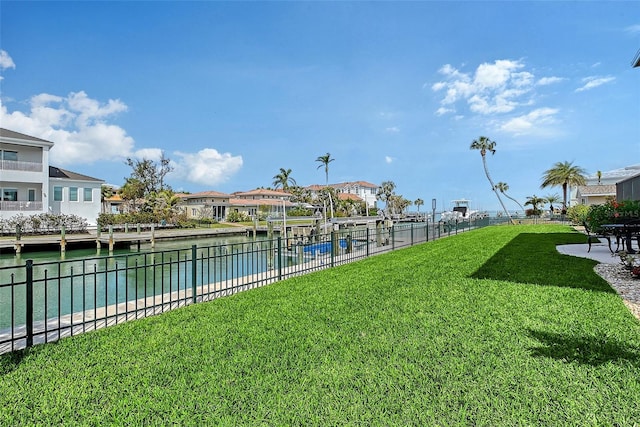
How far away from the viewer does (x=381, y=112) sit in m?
26.9

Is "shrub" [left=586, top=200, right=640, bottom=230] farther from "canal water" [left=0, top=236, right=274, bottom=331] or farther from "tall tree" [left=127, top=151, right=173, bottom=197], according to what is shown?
"tall tree" [left=127, top=151, right=173, bottom=197]

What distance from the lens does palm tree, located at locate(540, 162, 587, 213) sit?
42.4 meters

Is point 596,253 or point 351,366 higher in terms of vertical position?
point 596,253

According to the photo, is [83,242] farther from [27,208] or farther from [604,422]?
[604,422]

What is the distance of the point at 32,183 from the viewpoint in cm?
2820

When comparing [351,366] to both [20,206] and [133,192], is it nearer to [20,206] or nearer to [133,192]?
[20,206]

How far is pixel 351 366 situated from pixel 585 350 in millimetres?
2386

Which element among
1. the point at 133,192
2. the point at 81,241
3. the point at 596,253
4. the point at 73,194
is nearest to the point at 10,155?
the point at 73,194

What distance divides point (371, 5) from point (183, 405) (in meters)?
15.3

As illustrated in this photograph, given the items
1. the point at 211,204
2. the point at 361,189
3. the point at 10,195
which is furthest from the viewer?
the point at 361,189

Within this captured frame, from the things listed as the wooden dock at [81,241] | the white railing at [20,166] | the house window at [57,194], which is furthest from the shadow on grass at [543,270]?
the house window at [57,194]

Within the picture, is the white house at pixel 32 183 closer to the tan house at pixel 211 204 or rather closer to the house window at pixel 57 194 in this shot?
the house window at pixel 57 194

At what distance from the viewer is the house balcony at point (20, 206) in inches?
1025

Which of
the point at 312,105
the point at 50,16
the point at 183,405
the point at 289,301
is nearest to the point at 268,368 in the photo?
the point at 183,405
